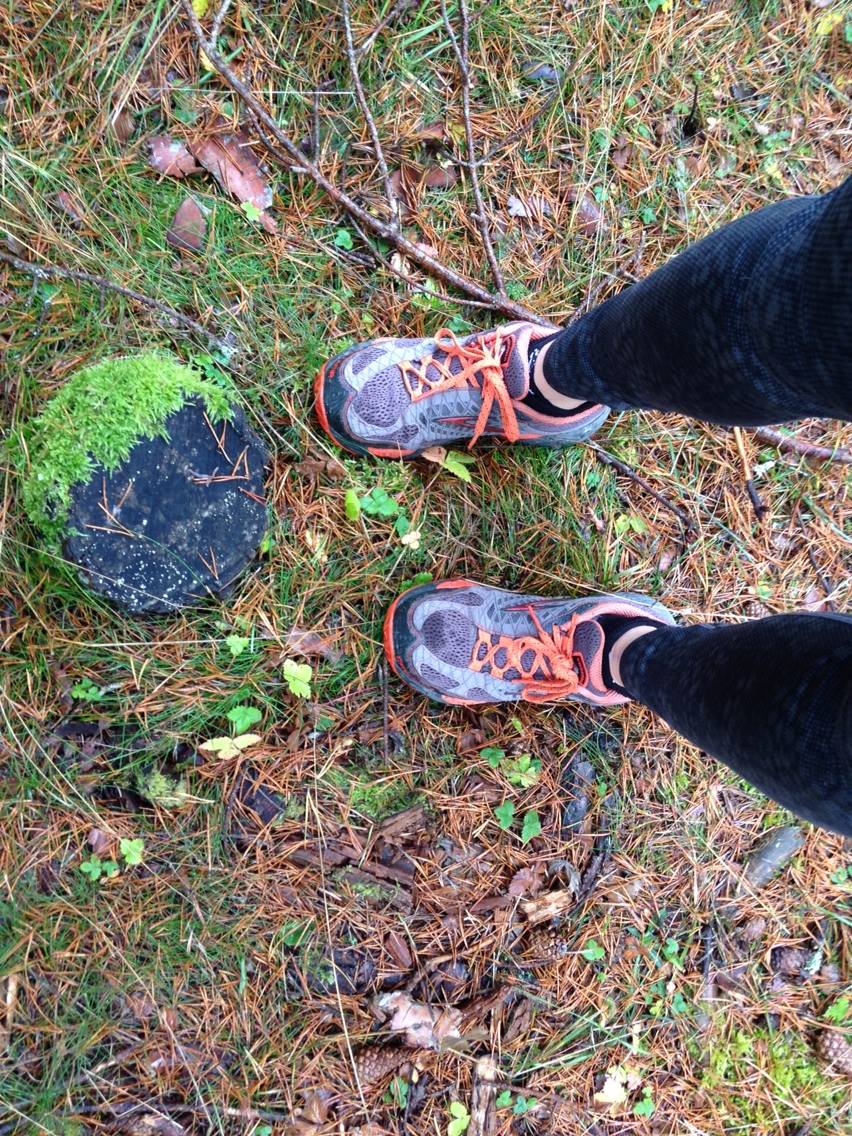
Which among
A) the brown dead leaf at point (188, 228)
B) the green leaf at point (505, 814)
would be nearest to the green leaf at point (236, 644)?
the green leaf at point (505, 814)

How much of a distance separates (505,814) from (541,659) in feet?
1.64

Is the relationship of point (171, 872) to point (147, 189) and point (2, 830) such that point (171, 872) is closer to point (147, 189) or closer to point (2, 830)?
point (2, 830)

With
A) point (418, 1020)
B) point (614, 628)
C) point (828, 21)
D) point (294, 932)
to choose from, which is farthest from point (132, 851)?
point (828, 21)

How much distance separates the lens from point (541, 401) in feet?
6.73

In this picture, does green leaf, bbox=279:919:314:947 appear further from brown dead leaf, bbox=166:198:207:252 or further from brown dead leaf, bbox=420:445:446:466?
brown dead leaf, bbox=166:198:207:252

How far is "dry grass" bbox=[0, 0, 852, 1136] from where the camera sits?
1972mm

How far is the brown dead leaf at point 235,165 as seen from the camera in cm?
213

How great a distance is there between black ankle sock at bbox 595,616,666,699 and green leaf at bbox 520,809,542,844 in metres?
0.50

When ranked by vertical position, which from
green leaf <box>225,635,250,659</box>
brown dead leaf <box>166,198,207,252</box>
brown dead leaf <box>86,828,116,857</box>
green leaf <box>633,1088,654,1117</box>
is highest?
brown dead leaf <box>166,198,207,252</box>

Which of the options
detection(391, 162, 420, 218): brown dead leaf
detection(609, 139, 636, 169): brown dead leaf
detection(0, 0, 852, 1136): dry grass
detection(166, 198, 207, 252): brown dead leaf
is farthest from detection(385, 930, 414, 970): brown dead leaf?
detection(609, 139, 636, 169): brown dead leaf

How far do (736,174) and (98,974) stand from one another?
10.8ft

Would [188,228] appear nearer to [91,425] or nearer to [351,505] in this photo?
[91,425]

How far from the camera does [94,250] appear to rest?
2043 mm

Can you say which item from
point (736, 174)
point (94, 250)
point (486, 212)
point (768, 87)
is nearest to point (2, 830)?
point (94, 250)
